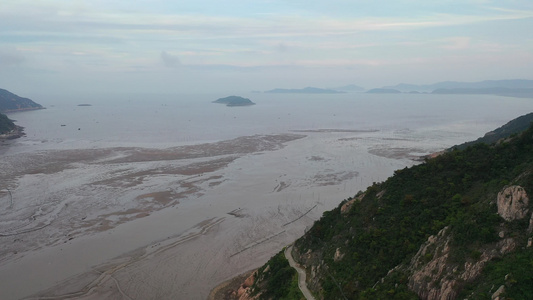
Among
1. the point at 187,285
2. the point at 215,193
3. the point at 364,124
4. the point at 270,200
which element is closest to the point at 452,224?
the point at 187,285

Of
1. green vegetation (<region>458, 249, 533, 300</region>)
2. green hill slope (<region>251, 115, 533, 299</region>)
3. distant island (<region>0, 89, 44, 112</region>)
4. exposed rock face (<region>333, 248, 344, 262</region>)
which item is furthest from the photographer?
distant island (<region>0, 89, 44, 112</region>)

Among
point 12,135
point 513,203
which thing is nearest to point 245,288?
point 513,203

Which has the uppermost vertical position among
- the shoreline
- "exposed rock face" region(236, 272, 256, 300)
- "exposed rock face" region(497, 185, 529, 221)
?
"exposed rock face" region(497, 185, 529, 221)

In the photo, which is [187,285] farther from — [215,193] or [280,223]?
[215,193]

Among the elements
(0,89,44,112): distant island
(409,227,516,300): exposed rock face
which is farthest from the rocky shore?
(409,227,516,300): exposed rock face

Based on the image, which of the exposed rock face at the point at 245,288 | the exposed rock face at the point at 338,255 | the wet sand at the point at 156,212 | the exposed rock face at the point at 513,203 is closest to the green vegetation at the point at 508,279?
the exposed rock face at the point at 513,203

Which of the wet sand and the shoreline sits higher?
the wet sand

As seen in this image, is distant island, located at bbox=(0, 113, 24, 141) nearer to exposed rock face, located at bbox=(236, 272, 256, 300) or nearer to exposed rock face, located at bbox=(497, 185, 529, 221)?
exposed rock face, located at bbox=(236, 272, 256, 300)

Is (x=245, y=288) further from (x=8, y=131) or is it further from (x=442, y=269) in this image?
(x=8, y=131)
